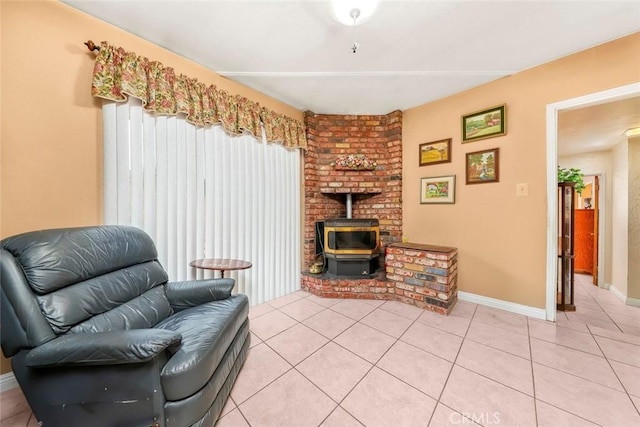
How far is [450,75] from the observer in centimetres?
238

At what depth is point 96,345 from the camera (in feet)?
3.07

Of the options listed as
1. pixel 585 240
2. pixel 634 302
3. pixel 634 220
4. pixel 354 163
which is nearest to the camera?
pixel 634 302

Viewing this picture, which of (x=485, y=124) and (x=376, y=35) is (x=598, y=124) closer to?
(x=485, y=124)

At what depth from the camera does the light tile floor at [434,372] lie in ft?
4.01

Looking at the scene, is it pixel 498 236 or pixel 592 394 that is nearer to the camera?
pixel 592 394

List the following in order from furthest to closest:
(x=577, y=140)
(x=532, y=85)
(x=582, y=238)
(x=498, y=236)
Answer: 1. (x=582, y=238)
2. (x=577, y=140)
3. (x=498, y=236)
4. (x=532, y=85)

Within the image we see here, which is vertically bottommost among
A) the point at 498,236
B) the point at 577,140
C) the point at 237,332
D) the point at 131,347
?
the point at 237,332

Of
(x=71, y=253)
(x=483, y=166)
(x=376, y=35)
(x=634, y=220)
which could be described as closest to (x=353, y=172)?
(x=483, y=166)

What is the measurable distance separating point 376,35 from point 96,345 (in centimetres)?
261

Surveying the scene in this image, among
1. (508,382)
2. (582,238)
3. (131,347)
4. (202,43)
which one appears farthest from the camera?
(582,238)

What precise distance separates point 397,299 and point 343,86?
2.63 metres

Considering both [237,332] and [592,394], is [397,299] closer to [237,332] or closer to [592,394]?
[592,394]

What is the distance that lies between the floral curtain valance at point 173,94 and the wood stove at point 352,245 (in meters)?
1.40

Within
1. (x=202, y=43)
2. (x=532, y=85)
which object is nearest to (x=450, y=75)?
(x=532, y=85)
